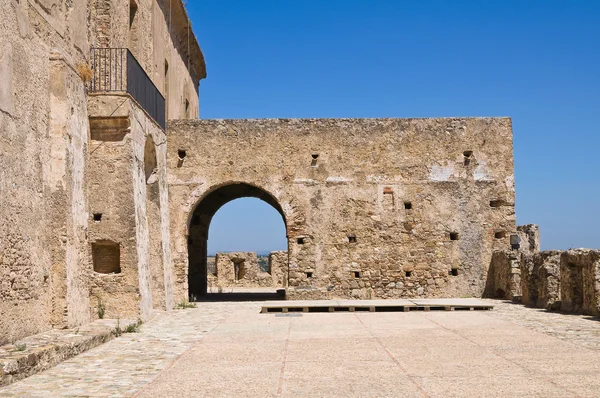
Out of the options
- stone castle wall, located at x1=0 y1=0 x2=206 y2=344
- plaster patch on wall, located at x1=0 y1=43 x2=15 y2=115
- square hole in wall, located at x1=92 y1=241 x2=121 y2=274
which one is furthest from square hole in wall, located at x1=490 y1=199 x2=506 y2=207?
plaster patch on wall, located at x1=0 y1=43 x2=15 y2=115

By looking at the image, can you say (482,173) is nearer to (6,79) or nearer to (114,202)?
(114,202)

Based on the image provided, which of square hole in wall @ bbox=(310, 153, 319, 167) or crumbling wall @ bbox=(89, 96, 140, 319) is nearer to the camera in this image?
crumbling wall @ bbox=(89, 96, 140, 319)

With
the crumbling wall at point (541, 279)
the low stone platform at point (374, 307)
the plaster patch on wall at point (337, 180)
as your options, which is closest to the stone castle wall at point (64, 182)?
the low stone platform at point (374, 307)

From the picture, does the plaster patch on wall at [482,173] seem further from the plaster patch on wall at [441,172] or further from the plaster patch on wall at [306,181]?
the plaster patch on wall at [306,181]

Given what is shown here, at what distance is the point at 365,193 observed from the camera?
17.0 meters

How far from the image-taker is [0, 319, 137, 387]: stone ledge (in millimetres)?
6672

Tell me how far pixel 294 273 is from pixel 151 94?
18.3ft

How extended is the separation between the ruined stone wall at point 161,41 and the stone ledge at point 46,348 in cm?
545

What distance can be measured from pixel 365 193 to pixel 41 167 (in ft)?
29.9

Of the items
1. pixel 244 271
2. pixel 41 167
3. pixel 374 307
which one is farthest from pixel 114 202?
pixel 244 271

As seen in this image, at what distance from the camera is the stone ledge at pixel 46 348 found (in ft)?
21.9

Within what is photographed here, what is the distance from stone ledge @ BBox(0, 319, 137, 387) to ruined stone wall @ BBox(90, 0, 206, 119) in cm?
545

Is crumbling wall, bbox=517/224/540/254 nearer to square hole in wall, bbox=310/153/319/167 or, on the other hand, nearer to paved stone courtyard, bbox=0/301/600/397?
square hole in wall, bbox=310/153/319/167

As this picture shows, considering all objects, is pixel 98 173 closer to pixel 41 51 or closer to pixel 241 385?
pixel 41 51
